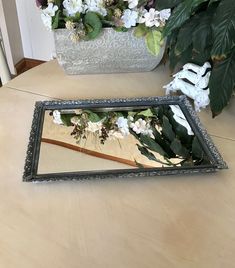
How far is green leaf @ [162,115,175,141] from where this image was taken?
85cm

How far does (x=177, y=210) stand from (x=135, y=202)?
0.08 meters

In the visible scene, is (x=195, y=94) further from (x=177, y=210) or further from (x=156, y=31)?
(x=177, y=210)

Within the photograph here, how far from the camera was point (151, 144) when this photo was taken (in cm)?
83

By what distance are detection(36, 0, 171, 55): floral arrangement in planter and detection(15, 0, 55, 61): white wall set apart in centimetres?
141

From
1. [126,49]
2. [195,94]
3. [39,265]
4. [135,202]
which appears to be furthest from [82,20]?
[39,265]

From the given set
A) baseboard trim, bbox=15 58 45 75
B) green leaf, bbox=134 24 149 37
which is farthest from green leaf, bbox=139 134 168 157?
baseboard trim, bbox=15 58 45 75

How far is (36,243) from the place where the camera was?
581 millimetres

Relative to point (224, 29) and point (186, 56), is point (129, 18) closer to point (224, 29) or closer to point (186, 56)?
point (186, 56)

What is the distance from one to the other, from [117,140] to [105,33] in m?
0.35

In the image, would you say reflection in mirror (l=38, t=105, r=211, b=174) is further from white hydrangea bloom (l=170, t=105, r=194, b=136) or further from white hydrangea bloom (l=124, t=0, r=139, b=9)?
white hydrangea bloom (l=124, t=0, r=139, b=9)

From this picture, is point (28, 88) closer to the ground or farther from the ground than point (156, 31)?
closer to the ground

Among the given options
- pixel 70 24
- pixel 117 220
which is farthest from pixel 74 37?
pixel 117 220

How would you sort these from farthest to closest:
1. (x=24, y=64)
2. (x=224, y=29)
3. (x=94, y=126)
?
(x=24, y=64) → (x=94, y=126) → (x=224, y=29)

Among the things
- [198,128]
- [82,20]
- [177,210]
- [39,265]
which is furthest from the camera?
[82,20]
